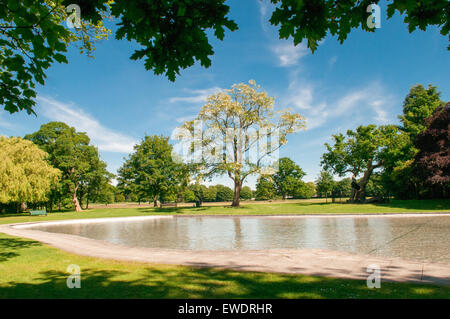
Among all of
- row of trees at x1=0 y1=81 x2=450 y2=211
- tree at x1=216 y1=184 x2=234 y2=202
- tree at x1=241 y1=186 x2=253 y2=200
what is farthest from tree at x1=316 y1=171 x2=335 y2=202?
tree at x1=216 y1=184 x2=234 y2=202

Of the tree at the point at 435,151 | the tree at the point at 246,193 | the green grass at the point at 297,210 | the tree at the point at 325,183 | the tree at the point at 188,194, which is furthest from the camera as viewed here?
the tree at the point at 246,193

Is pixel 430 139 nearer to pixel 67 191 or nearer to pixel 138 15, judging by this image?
pixel 138 15

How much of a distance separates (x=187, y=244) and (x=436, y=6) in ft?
34.6

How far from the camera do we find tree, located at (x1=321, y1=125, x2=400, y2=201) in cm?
3541

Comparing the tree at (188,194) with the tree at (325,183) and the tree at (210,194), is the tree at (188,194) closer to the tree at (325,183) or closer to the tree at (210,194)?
the tree at (210,194)

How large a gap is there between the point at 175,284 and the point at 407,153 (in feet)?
135

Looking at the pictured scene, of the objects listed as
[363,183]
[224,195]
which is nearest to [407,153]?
[363,183]

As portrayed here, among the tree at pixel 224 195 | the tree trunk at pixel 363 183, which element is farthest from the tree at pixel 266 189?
the tree at pixel 224 195

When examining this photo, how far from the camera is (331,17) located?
325cm

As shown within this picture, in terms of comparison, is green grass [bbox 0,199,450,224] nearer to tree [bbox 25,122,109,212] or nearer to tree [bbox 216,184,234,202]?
tree [bbox 25,122,109,212]

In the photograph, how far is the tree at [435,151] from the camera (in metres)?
24.6

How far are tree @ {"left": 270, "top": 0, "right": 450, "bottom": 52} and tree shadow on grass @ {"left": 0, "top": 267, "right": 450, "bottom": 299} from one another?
13.6 ft

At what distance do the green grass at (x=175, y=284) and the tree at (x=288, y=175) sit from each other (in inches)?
2638
